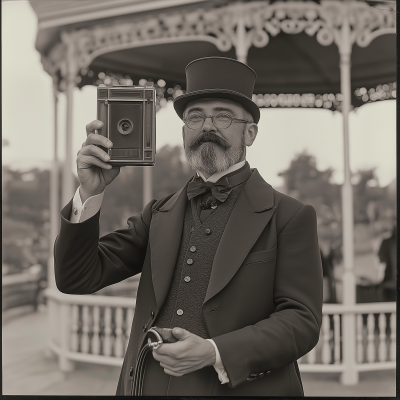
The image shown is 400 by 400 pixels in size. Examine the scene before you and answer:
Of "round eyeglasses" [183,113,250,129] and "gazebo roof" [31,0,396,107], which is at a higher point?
"gazebo roof" [31,0,396,107]

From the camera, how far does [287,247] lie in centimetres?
180

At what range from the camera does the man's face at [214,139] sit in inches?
76.2

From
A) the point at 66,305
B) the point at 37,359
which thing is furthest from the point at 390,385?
the point at 37,359

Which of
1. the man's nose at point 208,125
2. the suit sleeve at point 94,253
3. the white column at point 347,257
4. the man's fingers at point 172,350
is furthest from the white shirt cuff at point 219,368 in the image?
the white column at point 347,257

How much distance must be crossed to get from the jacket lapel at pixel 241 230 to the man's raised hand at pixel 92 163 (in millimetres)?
500

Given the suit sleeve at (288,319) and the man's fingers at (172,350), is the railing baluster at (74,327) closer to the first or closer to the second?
the suit sleeve at (288,319)

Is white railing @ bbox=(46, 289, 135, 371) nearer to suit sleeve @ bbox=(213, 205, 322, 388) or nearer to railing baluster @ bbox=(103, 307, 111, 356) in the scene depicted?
railing baluster @ bbox=(103, 307, 111, 356)

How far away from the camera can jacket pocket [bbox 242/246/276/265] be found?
70.2 inches

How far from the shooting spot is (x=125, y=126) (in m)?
1.91

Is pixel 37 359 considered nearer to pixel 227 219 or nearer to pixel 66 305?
pixel 66 305

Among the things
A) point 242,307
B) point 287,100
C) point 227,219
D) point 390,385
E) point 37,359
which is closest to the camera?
point 242,307

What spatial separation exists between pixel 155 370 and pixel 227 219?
24.5 inches

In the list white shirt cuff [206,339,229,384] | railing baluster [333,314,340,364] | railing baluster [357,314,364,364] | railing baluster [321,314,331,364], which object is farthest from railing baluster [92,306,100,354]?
white shirt cuff [206,339,229,384]

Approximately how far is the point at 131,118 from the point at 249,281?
76cm
